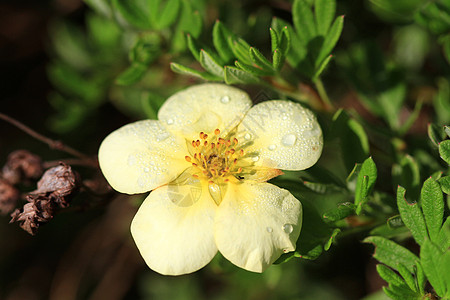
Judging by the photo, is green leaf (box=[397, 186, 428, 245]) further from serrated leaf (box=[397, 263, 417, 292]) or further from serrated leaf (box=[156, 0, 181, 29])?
serrated leaf (box=[156, 0, 181, 29])

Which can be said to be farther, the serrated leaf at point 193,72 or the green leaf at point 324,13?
the green leaf at point 324,13

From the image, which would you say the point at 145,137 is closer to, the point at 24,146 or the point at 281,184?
the point at 281,184

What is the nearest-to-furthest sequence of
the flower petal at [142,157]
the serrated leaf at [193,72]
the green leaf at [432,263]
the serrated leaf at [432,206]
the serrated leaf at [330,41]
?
the green leaf at [432,263] → the serrated leaf at [432,206] → the flower petal at [142,157] → the serrated leaf at [193,72] → the serrated leaf at [330,41]

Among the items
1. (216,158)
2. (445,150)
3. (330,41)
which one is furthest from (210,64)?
(445,150)

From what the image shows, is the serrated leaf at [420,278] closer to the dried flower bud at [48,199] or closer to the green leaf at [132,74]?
the dried flower bud at [48,199]

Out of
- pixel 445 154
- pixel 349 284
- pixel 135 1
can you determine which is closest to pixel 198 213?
pixel 445 154

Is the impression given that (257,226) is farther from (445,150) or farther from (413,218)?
(445,150)

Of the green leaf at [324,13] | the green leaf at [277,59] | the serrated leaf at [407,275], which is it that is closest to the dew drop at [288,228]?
the serrated leaf at [407,275]
